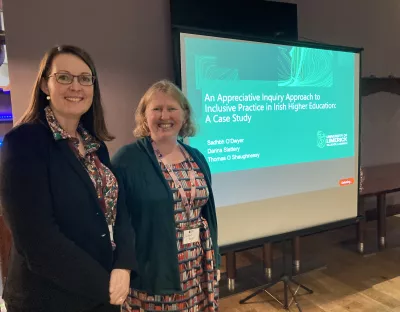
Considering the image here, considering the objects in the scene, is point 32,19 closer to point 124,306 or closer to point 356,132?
point 124,306

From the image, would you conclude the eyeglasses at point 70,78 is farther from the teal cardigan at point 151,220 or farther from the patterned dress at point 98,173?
the teal cardigan at point 151,220

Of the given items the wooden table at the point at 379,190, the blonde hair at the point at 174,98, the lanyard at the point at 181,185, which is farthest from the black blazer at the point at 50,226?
the wooden table at the point at 379,190

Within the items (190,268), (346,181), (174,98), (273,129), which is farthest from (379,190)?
(174,98)

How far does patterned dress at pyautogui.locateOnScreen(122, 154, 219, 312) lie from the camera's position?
1572mm

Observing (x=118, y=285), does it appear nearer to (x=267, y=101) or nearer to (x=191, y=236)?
(x=191, y=236)

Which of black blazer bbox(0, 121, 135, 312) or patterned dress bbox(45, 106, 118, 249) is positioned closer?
black blazer bbox(0, 121, 135, 312)

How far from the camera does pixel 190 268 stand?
5.30 ft

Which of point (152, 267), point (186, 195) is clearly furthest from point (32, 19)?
point (152, 267)

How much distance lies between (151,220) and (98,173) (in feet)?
1.39

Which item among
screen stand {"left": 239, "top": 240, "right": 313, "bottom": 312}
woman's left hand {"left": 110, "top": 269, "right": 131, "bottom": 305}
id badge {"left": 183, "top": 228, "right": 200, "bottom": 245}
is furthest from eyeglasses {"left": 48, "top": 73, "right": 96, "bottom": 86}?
screen stand {"left": 239, "top": 240, "right": 313, "bottom": 312}

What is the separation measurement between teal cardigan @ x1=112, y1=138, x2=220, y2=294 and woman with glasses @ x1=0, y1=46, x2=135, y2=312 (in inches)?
12.3

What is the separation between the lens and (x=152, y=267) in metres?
1.54

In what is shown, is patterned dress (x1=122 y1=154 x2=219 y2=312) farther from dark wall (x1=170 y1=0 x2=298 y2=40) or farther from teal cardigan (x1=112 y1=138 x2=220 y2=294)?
dark wall (x1=170 y1=0 x2=298 y2=40)

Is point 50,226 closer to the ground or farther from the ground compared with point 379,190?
farther from the ground
